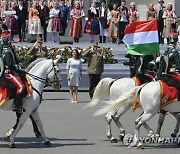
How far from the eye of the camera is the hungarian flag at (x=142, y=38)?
54.1ft

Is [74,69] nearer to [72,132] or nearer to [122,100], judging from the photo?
[72,132]

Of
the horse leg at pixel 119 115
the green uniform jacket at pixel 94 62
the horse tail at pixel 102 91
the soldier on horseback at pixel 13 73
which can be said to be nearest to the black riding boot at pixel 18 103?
the soldier on horseback at pixel 13 73

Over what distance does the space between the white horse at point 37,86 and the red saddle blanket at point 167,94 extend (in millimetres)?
2060

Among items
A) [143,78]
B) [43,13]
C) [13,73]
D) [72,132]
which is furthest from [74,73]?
A: [13,73]

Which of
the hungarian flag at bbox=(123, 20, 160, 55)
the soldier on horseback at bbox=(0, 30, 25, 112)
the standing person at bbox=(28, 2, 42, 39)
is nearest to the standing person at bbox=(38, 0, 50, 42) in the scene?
the standing person at bbox=(28, 2, 42, 39)

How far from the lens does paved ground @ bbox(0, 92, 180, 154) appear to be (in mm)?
15125

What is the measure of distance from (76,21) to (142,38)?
15820mm

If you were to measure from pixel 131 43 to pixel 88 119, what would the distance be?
13.7 feet

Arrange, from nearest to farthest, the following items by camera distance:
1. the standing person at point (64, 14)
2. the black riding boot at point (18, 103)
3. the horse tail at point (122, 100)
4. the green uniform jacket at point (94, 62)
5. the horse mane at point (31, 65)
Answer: the black riding boot at point (18, 103)
the horse tail at point (122, 100)
the horse mane at point (31, 65)
the green uniform jacket at point (94, 62)
the standing person at point (64, 14)

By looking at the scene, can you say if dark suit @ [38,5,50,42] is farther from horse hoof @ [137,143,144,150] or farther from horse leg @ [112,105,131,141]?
horse hoof @ [137,143,144,150]

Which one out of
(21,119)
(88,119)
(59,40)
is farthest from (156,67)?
(59,40)

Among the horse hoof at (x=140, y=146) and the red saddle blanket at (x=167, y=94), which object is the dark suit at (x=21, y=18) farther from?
the horse hoof at (x=140, y=146)

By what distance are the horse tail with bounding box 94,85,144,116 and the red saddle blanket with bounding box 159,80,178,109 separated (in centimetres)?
51

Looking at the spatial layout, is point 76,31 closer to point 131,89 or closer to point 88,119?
point 88,119
